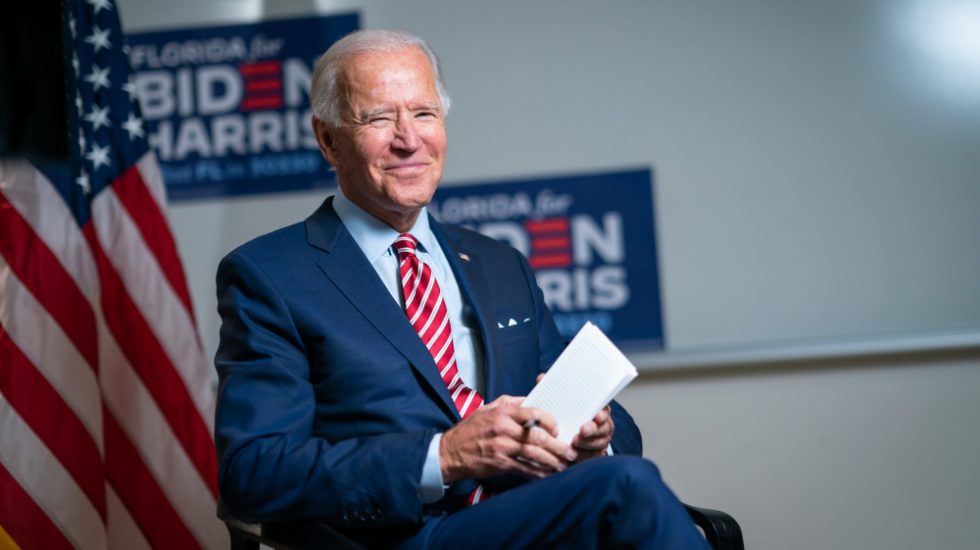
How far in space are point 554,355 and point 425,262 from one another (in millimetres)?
393

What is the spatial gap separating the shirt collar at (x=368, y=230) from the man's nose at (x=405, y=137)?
0.60 ft

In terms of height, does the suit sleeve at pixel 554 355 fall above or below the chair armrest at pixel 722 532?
above

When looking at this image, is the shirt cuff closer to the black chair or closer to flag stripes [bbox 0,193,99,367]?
the black chair

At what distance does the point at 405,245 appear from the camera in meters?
2.34

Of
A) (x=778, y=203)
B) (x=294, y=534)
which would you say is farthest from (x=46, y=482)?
(x=778, y=203)

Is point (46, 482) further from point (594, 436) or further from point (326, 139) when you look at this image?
point (594, 436)

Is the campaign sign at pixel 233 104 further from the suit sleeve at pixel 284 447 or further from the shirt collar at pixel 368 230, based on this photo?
the suit sleeve at pixel 284 447

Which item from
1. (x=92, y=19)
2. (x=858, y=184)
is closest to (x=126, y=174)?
(x=92, y=19)

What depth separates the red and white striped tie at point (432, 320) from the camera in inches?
87.0

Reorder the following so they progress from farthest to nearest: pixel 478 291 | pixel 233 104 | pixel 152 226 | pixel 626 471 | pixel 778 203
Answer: pixel 233 104 → pixel 778 203 → pixel 152 226 → pixel 478 291 → pixel 626 471

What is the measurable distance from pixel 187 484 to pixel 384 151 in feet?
4.64

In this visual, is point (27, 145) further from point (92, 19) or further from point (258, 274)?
point (92, 19)

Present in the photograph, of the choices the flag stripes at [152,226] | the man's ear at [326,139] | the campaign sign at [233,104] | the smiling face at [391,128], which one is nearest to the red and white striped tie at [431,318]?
the smiling face at [391,128]

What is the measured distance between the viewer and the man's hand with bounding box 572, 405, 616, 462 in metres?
2.00
